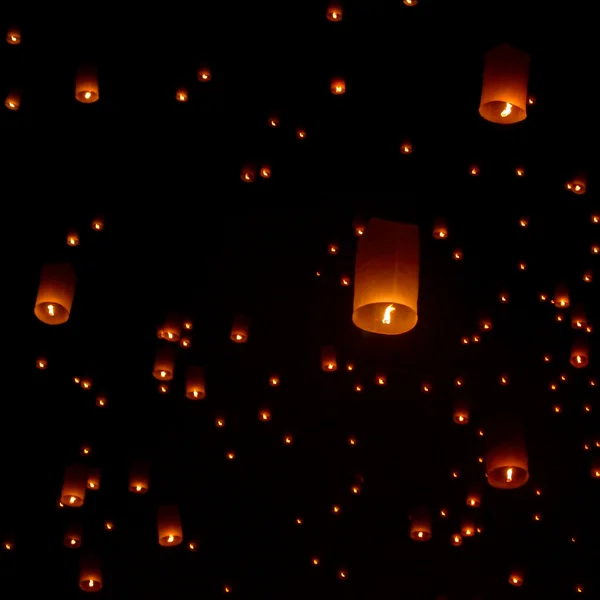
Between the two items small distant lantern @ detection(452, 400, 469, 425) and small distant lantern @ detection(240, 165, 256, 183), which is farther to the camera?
small distant lantern @ detection(452, 400, 469, 425)

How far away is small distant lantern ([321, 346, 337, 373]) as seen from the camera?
22.4 ft

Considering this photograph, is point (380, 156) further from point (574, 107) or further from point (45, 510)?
point (45, 510)

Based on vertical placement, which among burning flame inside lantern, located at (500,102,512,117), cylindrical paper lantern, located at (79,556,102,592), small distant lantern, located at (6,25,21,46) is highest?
small distant lantern, located at (6,25,21,46)

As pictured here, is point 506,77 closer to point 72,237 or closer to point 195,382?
point 195,382

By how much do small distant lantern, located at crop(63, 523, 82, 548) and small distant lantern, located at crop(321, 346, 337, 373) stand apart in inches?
73.9

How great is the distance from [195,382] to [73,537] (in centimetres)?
123

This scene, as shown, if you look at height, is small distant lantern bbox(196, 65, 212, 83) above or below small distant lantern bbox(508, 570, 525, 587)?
above

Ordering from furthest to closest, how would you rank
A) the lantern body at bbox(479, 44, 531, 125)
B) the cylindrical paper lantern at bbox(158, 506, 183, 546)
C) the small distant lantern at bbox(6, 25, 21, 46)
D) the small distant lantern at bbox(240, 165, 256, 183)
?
the small distant lantern at bbox(240, 165, 256, 183)
the cylindrical paper lantern at bbox(158, 506, 183, 546)
the small distant lantern at bbox(6, 25, 21, 46)
the lantern body at bbox(479, 44, 531, 125)

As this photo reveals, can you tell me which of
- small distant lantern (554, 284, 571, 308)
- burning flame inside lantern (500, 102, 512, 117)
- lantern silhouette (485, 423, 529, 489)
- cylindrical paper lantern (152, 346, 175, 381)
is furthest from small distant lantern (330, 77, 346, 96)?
lantern silhouette (485, 423, 529, 489)

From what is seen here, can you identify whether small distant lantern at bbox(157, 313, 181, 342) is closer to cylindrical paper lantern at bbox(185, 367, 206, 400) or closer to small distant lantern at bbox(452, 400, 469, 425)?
cylindrical paper lantern at bbox(185, 367, 206, 400)

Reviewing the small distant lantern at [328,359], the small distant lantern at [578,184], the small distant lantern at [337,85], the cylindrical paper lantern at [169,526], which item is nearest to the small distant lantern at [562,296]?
the small distant lantern at [578,184]

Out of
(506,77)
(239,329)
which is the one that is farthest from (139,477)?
(506,77)

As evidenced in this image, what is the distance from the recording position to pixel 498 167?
23.1ft

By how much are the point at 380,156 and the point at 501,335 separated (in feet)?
5.11
